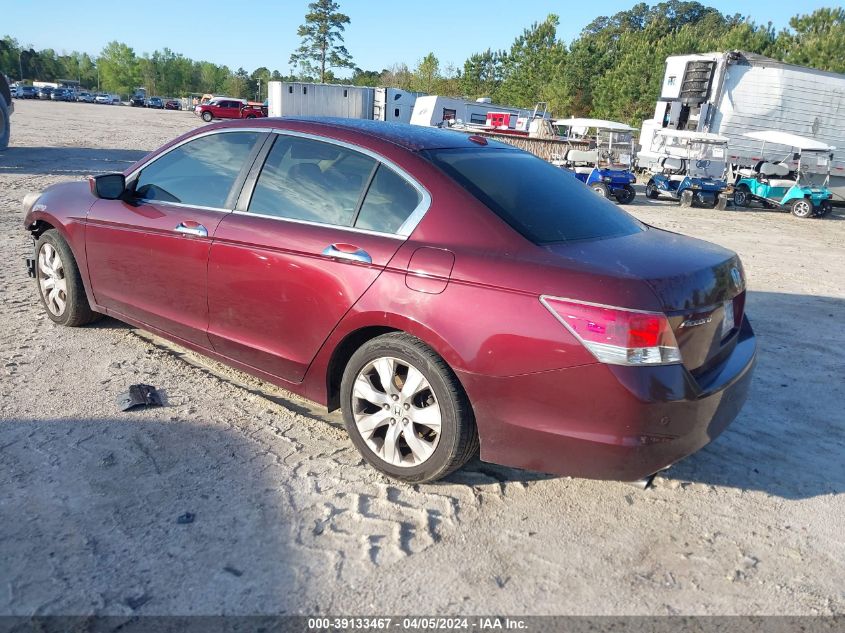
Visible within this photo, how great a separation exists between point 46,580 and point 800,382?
471 cm

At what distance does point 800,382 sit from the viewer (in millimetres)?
4695

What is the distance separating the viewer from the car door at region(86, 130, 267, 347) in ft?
12.5

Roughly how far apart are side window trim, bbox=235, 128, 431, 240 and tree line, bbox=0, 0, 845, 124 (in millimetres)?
27883

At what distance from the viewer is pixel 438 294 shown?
285cm

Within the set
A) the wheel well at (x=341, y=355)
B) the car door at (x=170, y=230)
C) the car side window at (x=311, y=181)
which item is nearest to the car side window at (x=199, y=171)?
the car door at (x=170, y=230)

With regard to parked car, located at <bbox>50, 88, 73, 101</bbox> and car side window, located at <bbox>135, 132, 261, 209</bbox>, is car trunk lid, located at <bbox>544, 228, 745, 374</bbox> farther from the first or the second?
parked car, located at <bbox>50, 88, 73, 101</bbox>

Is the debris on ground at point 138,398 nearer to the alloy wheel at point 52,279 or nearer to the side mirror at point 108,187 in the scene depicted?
the side mirror at point 108,187

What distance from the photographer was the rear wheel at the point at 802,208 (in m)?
16.6

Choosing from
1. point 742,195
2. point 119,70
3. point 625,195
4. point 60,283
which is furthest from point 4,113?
point 119,70

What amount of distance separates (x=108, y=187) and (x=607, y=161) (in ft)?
60.7

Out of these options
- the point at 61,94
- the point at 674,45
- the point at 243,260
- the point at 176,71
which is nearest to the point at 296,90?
the point at 674,45

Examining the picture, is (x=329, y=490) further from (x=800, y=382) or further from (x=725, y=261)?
(x=800, y=382)

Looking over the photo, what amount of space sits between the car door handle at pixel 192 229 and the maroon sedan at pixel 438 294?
1cm

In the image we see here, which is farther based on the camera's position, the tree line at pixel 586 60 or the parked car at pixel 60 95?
the parked car at pixel 60 95
